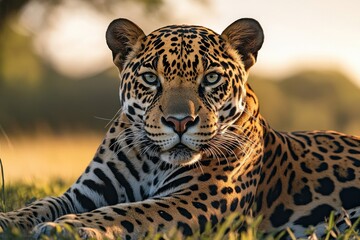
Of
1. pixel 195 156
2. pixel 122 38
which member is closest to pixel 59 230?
pixel 195 156

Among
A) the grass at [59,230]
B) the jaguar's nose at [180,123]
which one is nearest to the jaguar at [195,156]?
the jaguar's nose at [180,123]

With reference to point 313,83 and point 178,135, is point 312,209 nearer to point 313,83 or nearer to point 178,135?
point 178,135

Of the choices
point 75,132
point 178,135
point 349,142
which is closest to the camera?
point 178,135

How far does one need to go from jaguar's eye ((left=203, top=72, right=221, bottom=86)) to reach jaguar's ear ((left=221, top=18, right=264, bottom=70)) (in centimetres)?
48

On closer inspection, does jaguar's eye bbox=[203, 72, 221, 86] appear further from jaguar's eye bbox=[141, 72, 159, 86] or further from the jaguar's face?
jaguar's eye bbox=[141, 72, 159, 86]

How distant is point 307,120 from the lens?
49188mm

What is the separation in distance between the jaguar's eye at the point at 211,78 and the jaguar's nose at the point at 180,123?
513mm

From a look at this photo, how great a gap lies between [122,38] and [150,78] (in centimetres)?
67

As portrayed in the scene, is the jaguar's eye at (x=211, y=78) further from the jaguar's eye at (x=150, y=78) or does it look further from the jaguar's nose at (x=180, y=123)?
the jaguar's nose at (x=180, y=123)

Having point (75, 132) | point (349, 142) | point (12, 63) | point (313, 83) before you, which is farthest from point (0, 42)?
point (313, 83)

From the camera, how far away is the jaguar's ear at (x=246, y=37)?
6.93 meters

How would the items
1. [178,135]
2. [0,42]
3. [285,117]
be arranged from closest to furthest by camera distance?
[178,135] < [0,42] < [285,117]

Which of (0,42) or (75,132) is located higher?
(0,42)

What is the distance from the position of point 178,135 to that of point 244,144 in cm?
93
